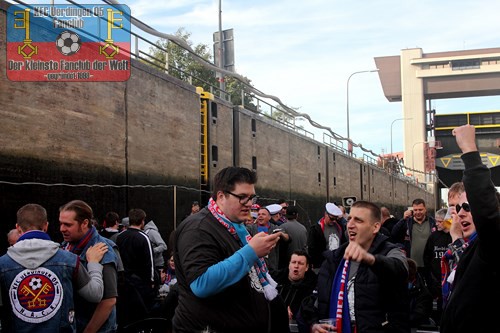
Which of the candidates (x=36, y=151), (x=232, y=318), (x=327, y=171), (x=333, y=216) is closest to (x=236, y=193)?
(x=232, y=318)

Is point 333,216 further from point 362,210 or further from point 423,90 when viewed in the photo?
point 423,90

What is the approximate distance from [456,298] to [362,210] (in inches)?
54.4

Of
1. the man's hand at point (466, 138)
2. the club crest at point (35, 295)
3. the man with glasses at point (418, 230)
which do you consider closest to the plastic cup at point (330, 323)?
the man's hand at point (466, 138)

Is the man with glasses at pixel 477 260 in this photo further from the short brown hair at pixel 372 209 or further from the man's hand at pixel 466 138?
the short brown hair at pixel 372 209

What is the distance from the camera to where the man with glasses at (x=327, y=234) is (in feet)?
32.8

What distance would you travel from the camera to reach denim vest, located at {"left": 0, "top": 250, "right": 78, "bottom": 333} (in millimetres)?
4141

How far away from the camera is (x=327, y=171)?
34.8 m

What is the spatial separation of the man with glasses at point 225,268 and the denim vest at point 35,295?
1.00 m

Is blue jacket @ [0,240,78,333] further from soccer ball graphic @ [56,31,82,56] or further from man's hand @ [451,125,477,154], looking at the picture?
soccer ball graphic @ [56,31,82,56]

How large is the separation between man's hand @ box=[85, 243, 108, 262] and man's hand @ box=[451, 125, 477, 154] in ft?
8.81

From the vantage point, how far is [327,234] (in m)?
10.3

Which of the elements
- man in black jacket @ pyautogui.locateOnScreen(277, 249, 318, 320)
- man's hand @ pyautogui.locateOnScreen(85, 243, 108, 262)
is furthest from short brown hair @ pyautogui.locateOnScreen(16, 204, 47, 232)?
man in black jacket @ pyautogui.locateOnScreen(277, 249, 318, 320)

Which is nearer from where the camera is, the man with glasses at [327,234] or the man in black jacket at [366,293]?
the man in black jacket at [366,293]

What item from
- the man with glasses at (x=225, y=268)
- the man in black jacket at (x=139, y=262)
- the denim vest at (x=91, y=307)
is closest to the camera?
the man with glasses at (x=225, y=268)
